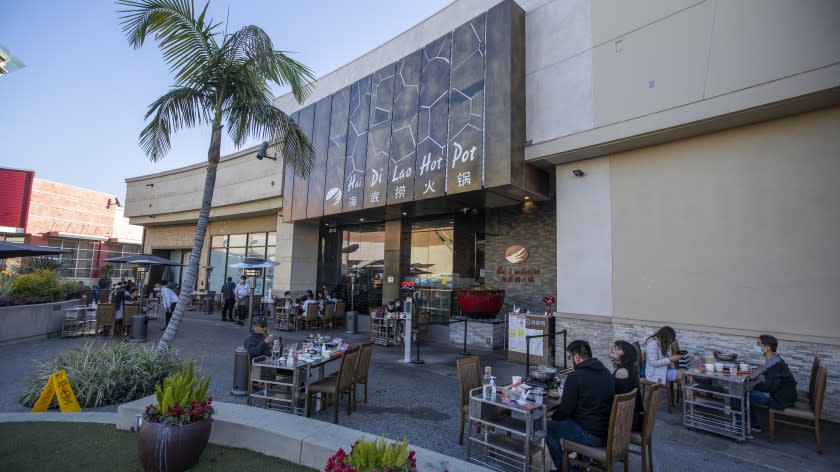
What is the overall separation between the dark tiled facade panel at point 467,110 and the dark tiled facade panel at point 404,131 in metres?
1.43

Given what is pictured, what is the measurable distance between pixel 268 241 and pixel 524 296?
43.1 feet

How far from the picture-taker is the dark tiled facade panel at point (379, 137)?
12695 mm

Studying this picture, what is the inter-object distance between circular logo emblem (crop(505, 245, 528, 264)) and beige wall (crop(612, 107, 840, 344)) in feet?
13.9

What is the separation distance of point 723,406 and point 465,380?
356 cm

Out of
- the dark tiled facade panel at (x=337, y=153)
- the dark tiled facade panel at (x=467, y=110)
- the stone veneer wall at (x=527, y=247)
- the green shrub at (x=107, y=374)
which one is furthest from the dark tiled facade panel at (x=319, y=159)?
the green shrub at (x=107, y=374)

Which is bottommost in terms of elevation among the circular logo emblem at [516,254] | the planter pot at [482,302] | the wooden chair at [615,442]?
the wooden chair at [615,442]

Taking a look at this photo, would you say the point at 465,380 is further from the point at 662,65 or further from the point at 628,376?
the point at 662,65

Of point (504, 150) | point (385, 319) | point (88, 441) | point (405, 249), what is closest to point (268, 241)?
point (405, 249)

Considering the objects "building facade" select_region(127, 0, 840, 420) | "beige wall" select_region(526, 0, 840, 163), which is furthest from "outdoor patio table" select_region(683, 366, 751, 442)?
"beige wall" select_region(526, 0, 840, 163)

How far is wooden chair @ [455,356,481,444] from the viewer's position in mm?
5086

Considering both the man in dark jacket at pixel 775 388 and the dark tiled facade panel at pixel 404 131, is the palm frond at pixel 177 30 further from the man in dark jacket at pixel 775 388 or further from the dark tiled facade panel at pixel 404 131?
the man in dark jacket at pixel 775 388

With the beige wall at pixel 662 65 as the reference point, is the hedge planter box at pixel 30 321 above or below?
below

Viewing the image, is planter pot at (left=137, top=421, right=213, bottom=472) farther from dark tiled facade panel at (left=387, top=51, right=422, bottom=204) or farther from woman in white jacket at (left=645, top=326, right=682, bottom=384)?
dark tiled facade panel at (left=387, top=51, right=422, bottom=204)

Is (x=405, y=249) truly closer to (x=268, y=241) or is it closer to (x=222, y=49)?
(x=268, y=241)
